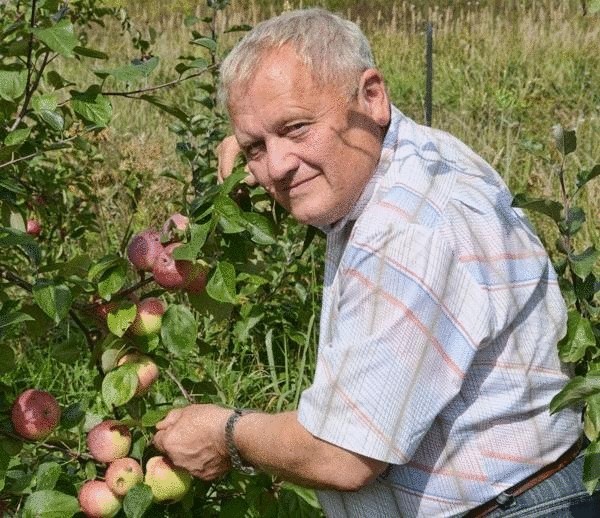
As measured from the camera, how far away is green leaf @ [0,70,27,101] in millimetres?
1700

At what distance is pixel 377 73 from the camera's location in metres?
1.67

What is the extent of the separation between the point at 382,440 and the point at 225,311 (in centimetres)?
45

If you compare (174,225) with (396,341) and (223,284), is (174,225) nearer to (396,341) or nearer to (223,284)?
(223,284)

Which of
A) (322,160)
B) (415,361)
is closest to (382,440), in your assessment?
(415,361)

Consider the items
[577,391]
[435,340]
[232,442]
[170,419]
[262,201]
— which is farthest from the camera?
[262,201]

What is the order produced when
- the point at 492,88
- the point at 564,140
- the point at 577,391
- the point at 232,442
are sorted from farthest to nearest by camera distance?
the point at 492,88, the point at 232,442, the point at 564,140, the point at 577,391

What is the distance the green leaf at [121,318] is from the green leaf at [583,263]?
714 millimetres

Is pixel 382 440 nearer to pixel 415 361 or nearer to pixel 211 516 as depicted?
pixel 415 361

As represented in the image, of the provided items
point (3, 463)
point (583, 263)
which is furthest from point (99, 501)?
point (583, 263)

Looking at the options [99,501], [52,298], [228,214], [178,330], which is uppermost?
[228,214]

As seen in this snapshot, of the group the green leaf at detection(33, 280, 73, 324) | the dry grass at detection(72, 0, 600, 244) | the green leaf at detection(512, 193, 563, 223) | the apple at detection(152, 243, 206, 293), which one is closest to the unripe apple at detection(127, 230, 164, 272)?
the apple at detection(152, 243, 206, 293)

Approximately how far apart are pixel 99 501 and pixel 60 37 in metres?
0.75

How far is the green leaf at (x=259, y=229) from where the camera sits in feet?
5.65

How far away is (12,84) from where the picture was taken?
67.1 inches
